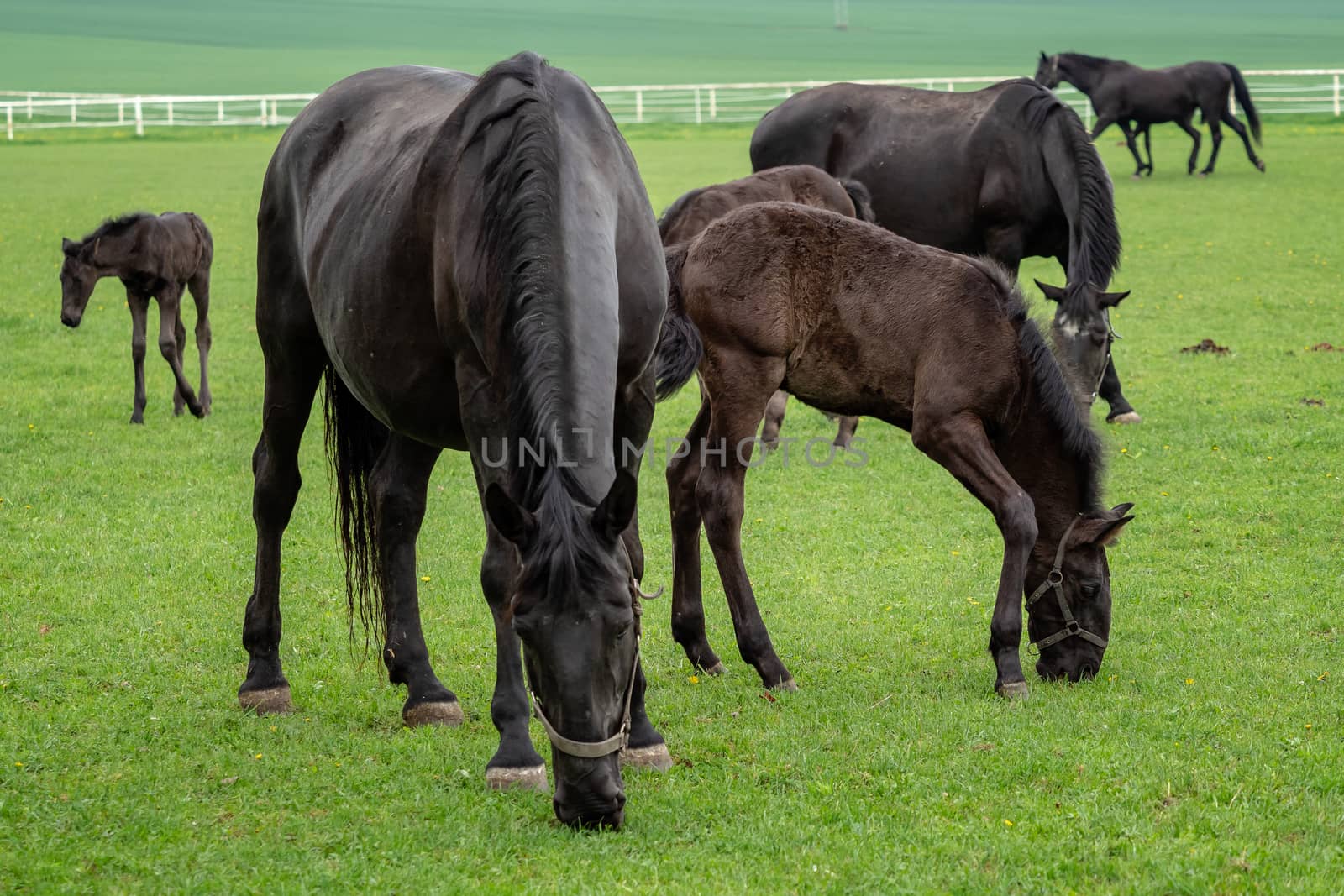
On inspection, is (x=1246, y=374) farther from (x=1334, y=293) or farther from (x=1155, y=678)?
(x=1155, y=678)

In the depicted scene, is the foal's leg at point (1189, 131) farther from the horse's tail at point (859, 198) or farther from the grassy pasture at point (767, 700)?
the horse's tail at point (859, 198)

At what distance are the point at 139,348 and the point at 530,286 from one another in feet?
25.7

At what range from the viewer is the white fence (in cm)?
3747

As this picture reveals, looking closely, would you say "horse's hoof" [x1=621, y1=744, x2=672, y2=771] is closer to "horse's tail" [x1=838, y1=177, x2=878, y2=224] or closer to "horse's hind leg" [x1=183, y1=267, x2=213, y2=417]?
"horse's tail" [x1=838, y1=177, x2=878, y2=224]

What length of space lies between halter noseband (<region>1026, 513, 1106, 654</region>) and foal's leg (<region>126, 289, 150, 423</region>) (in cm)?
741

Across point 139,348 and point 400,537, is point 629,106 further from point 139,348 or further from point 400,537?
point 400,537

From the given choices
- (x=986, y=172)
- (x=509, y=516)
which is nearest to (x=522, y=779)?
(x=509, y=516)

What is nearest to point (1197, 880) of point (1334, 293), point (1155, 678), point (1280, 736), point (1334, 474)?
point (1280, 736)

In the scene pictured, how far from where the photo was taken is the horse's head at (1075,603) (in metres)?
5.41

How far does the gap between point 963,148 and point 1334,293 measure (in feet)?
20.0

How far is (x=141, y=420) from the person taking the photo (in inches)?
410

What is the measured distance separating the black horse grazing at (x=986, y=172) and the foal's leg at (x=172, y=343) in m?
5.32

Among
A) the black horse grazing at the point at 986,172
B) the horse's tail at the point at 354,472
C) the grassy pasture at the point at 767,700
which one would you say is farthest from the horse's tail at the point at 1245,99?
the horse's tail at the point at 354,472

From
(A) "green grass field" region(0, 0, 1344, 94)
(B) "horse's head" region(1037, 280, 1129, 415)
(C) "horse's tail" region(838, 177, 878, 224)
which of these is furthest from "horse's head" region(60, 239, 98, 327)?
(A) "green grass field" region(0, 0, 1344, 94)
